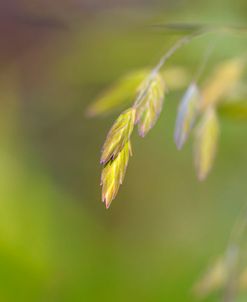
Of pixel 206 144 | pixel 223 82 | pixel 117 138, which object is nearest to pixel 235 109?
pixel 223 82

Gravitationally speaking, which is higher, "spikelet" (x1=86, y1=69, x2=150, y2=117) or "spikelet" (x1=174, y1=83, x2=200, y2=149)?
"spikelet" (x1=86, y1=69, x2=150, y2=117)

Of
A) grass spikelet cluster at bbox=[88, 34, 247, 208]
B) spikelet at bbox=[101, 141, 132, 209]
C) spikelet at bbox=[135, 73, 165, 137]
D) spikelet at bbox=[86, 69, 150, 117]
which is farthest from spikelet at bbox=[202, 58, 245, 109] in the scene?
spikelet at bbox=[101, 141, 132, 209]

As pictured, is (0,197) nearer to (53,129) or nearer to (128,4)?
(53,129)

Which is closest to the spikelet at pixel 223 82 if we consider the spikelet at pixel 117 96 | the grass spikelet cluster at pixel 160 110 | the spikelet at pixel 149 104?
the grass spikelet cluster at pixel 160 110

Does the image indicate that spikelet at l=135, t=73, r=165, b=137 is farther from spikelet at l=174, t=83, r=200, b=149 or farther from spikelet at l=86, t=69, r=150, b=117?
spikelet at l=86, t=69, r=150, b=117

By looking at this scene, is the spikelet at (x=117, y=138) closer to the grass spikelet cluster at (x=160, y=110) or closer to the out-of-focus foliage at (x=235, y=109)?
the grass spikelet cluster at (x=160, y=110)

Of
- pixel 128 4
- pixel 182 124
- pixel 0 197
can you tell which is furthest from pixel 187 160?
pixel 182 124
